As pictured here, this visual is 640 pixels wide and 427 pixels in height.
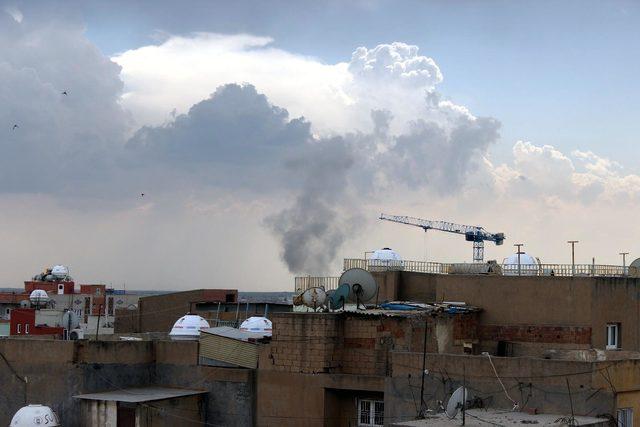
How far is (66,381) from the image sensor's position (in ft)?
110

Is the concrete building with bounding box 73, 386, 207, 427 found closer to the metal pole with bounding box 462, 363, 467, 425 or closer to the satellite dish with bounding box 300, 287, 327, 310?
the satellite dish with bounding box 300, 287, 327, 310

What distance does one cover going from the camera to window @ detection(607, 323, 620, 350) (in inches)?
1510

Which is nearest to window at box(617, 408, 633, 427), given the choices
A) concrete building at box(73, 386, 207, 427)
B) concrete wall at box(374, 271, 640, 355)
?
concrete wall at box(374, 271, 640, 355)

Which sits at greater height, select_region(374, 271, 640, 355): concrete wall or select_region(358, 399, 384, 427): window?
select_region(374, 271, 640, 355): concrete wall

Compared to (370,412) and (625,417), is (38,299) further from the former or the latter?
(625,417)

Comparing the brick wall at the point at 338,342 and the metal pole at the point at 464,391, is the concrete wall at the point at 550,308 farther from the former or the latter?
the metal pole at the point at 464,391

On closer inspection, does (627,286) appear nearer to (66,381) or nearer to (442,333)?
(442,333)

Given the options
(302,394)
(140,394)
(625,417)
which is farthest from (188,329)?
(625,417)

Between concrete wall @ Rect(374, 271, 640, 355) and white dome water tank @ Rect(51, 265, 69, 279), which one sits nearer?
concrete wall @ Rect(374, 271, 640, 355)

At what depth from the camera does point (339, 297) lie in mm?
34688

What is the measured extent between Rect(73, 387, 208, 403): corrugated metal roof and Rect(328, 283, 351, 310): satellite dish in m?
5.39

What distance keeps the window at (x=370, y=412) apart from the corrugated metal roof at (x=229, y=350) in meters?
3.95

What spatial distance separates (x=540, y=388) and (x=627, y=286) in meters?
13.6

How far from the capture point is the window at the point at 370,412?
3178 cm
